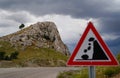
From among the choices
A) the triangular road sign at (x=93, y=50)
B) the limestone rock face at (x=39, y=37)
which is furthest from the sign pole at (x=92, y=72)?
the limestone rock face at (x=39, y=37)

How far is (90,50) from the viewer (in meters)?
9.05

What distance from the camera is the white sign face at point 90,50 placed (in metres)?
9.09

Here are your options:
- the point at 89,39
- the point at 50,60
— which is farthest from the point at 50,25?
the point at 89,39

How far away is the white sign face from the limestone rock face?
13725 cm

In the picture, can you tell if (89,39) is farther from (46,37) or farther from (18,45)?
(46,37)

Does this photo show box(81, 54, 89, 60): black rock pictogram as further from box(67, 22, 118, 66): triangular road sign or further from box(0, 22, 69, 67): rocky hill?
box(0, 22, 69, 67): rocky hill

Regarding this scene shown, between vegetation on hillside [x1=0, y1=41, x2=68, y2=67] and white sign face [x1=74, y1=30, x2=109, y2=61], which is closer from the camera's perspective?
white sign face [x1=74, y1=30, x2=109, y2=61]

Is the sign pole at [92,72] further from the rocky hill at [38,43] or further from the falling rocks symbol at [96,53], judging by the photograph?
the rocky hill at [38,43]

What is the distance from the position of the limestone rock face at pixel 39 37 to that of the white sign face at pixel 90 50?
5404 inches

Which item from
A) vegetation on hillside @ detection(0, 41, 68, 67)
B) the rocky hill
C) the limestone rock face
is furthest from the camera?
the limestone rock face

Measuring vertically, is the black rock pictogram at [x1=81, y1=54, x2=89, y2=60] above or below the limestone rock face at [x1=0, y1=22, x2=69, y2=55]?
below

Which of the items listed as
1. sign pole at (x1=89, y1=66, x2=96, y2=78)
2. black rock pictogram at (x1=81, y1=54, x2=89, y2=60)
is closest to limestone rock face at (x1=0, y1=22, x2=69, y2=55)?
black rock pictogram at (x1=81, y1=54, x2=89, y2=60)

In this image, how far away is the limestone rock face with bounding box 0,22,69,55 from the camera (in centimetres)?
15062

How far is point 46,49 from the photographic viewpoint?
498ft
